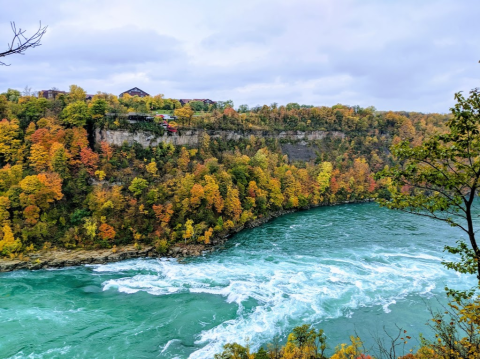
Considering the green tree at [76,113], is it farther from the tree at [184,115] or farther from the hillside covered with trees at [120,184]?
the tree at [184,115]

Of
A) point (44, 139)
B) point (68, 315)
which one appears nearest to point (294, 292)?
point (68, 315)

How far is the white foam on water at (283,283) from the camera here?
15.4 m

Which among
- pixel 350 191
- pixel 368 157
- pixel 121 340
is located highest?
pixel 368 157

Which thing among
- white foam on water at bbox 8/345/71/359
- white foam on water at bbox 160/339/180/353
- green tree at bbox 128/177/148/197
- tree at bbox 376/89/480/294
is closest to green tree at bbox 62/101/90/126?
green tree at bbox 128/177/148/197

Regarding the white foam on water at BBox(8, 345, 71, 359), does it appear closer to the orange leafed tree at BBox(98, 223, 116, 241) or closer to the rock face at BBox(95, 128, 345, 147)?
the orange leafed tree at BBox(98, 223, 116, 241)

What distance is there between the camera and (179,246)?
83.1 ft

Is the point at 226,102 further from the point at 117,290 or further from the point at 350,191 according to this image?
the point at 117,290

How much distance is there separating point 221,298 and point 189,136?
85.2 feet

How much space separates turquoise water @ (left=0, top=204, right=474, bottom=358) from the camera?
46.8 ft

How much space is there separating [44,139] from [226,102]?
115 feet

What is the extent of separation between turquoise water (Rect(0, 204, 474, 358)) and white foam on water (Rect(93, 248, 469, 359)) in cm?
6

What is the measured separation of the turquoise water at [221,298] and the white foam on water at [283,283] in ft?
0.21

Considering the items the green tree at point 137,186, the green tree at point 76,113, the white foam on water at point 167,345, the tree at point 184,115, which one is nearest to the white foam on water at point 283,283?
the white foam on water at point 167,345

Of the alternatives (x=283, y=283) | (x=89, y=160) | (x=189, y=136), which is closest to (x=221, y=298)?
(x=283, y=283)
